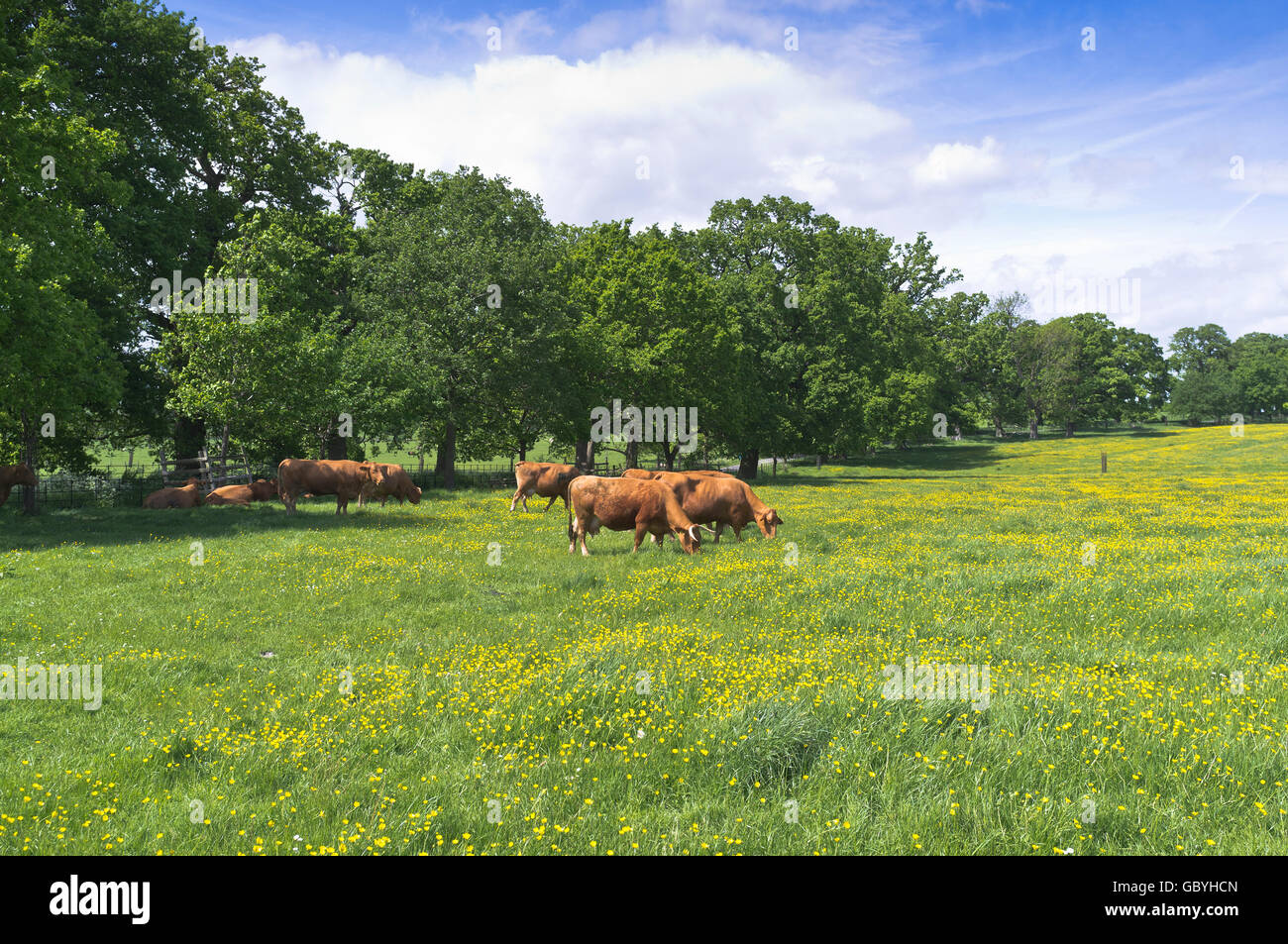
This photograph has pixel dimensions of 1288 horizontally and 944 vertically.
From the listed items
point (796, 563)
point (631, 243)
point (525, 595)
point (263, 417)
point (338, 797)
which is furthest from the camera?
point (631, 243)

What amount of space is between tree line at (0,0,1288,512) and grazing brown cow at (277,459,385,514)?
5.97 metres

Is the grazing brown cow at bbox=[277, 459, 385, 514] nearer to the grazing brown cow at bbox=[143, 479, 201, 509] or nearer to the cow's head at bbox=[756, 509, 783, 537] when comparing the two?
the grazing brown cow at bbox=[143, 479, 201, 509]

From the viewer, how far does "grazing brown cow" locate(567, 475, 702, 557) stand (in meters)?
18.0

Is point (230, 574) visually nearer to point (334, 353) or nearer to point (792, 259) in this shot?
point (334, 353)

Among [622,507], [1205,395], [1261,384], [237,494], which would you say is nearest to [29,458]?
[237,494]

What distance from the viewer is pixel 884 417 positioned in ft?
183

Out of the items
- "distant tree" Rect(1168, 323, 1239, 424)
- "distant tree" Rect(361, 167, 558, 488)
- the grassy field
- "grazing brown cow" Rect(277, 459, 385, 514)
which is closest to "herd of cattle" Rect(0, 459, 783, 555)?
"grazing brown cow" Rect(277, 459, 385, 514)

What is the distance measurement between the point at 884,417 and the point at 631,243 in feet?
77.6

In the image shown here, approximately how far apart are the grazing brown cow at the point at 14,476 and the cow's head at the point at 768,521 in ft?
81.9

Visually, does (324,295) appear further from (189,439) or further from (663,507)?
(663,507)

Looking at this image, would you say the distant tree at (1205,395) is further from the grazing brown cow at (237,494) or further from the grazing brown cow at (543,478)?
the grazing brown cow at (237,494)
